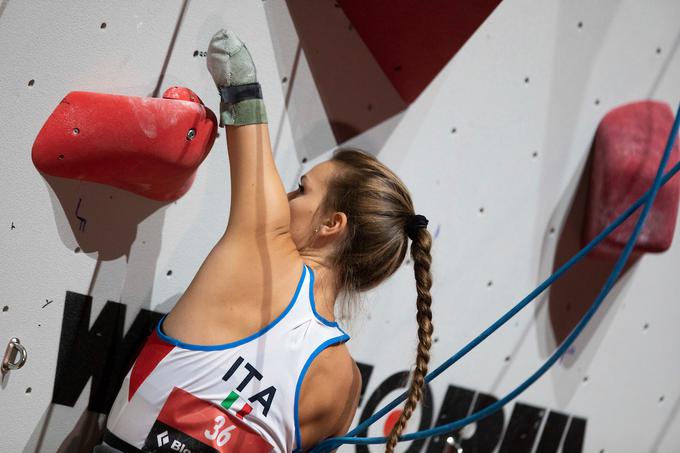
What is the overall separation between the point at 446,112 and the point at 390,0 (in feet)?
1.18

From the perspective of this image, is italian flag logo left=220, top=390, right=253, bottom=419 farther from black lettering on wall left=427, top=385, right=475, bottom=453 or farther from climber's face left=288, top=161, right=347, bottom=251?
black lettering on wall left=427, top=385, right=475, bottom=453

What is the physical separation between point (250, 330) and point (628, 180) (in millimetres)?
→ 1185

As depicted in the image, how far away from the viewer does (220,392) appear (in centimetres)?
121

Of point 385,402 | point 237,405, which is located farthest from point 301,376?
point 385,402

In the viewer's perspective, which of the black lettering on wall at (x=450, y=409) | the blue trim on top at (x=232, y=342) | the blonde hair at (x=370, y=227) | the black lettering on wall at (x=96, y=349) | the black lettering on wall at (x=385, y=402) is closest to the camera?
the blue trim on top at (x=232, y=342)

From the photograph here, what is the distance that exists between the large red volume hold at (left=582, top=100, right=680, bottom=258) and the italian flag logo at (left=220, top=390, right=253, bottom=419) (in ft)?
3.81

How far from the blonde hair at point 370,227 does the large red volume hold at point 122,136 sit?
0.24 m

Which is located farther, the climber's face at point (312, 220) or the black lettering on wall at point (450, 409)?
the black lettering on wall at point (450, 409)

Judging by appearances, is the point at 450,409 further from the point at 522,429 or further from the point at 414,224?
the point at 414,224

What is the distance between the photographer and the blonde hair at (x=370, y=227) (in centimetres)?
130

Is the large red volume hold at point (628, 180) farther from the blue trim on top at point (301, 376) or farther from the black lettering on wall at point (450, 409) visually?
the blue trim on top at point (301, 376)

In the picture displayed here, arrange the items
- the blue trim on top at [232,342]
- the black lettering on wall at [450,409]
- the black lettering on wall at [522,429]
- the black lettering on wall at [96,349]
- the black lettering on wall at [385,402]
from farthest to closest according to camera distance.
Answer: the black lettering on wall at [522,429], the black lettering on wall at [450,409], the black lettering on wall at [385,402], the black lettering on wall at [96,349], the blue trim on top at [232,342]

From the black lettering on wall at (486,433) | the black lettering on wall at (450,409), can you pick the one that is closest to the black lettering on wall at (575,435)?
the black lettering on wall at (486,433)

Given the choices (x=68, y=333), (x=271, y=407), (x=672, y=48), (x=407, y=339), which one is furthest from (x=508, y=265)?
(x=68, y=333)
